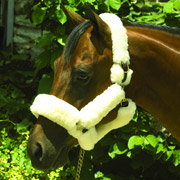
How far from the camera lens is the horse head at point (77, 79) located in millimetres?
1585

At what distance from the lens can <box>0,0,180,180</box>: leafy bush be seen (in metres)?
2.94

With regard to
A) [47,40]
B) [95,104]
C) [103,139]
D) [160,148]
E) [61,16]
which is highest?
[95,104]

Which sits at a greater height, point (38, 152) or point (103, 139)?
point (38, 152)

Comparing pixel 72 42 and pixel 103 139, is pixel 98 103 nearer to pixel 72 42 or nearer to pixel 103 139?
pixel 72 42

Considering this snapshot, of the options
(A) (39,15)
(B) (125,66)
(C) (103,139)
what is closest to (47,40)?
(A) (39,15)

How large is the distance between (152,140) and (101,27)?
1.55 metres

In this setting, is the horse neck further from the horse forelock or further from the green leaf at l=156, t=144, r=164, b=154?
the green leaf at l=156, t=144, r=164, b=154

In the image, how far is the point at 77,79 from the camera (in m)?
1.58

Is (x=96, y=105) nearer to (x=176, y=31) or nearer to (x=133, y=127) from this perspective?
(x=176, y=31)

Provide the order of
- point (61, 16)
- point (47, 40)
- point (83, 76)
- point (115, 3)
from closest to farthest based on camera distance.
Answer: point (83, 76) < point (61, 16) < point (115, 3) < point (47, 40)

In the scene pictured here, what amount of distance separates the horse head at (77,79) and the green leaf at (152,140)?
1.39 metres

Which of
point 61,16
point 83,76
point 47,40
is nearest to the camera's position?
point 83,76

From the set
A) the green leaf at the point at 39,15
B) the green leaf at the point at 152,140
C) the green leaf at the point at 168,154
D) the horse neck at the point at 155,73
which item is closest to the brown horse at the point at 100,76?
the horse neck at the point at 155,73

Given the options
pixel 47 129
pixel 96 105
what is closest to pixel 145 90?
pixel 96 105
